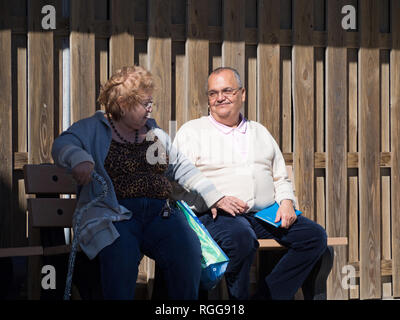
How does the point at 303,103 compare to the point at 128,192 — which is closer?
the point at 128,192

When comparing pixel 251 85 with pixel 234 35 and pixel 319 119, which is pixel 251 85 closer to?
pixel 234 35

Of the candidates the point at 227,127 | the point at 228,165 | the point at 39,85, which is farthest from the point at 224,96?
the point at 39,85

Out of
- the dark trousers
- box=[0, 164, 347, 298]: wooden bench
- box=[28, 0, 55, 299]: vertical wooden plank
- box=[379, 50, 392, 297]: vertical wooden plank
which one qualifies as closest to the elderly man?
the dark trousers

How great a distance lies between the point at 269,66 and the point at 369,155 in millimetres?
1026

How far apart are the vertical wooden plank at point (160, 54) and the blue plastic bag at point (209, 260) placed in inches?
45.8

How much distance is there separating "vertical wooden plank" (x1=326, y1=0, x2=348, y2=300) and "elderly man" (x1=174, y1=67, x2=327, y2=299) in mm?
790

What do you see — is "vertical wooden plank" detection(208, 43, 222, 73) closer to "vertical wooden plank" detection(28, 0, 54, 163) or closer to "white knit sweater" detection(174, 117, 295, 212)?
"white knit sweater" detection(174, 117, 295, 212)

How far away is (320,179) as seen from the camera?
203 inches

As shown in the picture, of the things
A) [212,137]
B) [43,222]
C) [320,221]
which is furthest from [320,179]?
[43,222]

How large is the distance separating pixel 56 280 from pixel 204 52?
1903 millimetres

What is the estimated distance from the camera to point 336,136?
5141 millimetres

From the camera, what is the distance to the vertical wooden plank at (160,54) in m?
4.71

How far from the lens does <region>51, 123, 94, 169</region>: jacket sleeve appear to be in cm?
333

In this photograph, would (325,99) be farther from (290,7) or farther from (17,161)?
(17,161)
